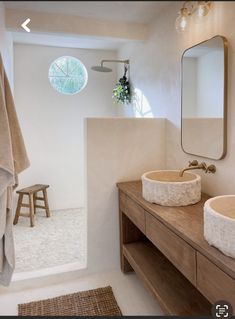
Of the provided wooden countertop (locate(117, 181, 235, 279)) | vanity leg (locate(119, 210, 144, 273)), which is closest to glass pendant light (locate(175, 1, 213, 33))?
wooden countertop (locate(117, 181, 235, 279))

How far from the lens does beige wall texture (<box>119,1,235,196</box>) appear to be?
150 cm

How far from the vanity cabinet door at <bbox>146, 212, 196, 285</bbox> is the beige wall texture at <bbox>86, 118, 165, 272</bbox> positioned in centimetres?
64

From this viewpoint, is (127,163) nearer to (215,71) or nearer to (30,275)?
(215,71)

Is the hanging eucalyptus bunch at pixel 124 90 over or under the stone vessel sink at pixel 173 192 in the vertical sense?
over

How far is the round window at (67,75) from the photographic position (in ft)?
11.9

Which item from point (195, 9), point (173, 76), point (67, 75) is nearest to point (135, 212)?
point (173, 76)

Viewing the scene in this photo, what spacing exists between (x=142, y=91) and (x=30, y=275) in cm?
208

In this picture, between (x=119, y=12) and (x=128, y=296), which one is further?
(x=128, y=296)

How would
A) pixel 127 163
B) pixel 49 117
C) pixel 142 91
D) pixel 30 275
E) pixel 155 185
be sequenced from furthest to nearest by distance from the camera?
pixel 49 117
pixel 142 91
pixel 127 163
pixel 30 275
pixel 155 185

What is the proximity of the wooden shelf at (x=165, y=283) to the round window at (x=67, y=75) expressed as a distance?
8.25 feet

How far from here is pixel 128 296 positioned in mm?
1822

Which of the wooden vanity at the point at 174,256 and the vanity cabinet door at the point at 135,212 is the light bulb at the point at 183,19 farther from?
the vanity cabinet door at the point at 135,212

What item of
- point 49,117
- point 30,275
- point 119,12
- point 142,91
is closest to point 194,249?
point 119,12

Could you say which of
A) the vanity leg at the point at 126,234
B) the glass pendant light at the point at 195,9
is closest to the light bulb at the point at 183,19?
the glass pendant light at the point at 195,9
